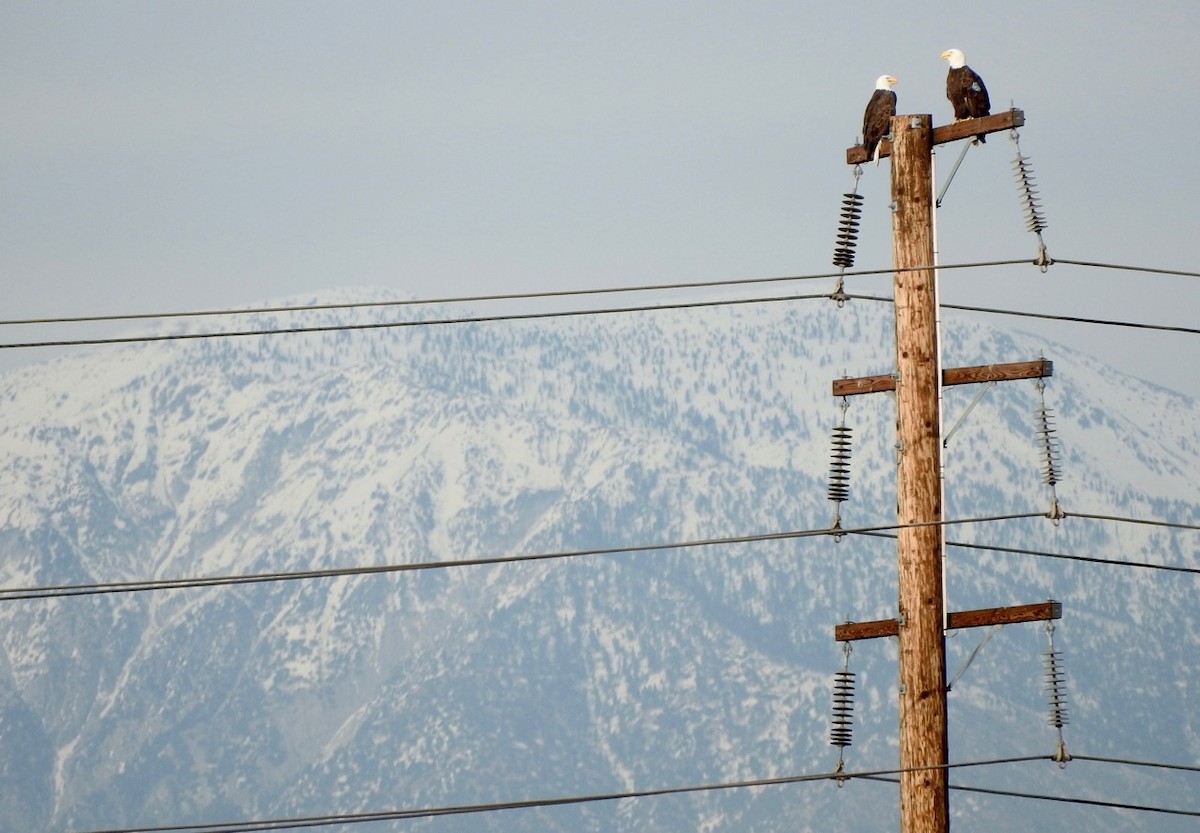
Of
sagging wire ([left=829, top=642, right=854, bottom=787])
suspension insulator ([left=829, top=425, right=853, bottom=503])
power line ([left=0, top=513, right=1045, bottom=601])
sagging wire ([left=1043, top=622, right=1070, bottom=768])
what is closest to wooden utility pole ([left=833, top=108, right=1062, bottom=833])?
power line ([left=0, top=513, right=1045, bottom=601])

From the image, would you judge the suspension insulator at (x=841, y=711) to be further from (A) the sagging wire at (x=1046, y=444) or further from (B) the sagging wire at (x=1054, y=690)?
(A) the sagging wire at (x=1046, y=444)

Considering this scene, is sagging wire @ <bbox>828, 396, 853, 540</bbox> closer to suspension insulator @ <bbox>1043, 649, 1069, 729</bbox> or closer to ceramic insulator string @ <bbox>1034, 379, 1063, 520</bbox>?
ceramic insulator string @ <bbox>1034, 379, 1063, 520</bbox>

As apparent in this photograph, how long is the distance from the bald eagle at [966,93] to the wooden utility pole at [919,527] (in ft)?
10.8

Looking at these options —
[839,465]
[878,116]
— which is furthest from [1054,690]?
[878,116]

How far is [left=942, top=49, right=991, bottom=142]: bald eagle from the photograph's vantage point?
21.8m

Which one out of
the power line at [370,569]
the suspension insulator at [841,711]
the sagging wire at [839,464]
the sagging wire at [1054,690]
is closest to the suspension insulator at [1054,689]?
the sagging wire at [1054,690]

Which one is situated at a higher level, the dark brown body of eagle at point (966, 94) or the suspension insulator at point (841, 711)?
the dark brown body of eagle at point (966, 94)

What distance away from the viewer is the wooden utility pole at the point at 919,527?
60.7 feet

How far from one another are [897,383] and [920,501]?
1230 mm

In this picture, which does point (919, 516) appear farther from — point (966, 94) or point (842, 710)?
point (966, 94)

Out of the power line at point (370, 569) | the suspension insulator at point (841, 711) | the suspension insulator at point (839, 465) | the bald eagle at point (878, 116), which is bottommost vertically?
the suspension insulator at point (841, 711)

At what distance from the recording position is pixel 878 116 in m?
21.1

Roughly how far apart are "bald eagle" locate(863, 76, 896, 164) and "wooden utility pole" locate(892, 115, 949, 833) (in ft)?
5.41

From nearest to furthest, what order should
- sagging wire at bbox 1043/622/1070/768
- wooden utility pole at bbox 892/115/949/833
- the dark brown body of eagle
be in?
wooden utility pole at bbox 892/115/949/833, sagging wire at bbox 1043/622/1070/768, the dark brown body of eagle
